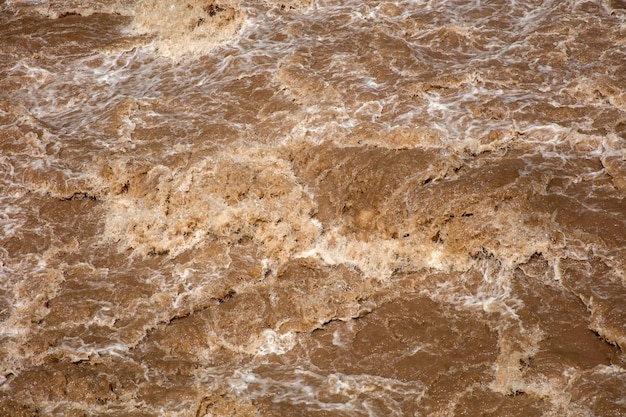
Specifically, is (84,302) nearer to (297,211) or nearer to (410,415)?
(297,211)

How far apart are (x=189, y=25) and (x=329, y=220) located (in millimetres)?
6012

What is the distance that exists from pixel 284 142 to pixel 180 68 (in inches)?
134

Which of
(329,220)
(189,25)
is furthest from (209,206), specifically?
(189,25)

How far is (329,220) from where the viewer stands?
8367mm

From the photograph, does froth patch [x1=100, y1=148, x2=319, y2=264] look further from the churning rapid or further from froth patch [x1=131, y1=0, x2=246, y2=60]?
froth patch [x1=131, y1=0, x2=246, y2=60]

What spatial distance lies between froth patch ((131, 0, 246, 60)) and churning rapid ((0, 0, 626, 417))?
89mm

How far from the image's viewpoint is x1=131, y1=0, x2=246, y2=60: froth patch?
38.6 feet

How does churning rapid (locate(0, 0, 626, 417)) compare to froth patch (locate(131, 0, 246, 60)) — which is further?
froth patch (locate(131, 0, 246, 60))

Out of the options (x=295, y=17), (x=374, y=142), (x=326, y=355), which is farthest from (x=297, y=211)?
(x=295, y=17)

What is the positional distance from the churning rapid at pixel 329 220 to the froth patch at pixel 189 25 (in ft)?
0.29

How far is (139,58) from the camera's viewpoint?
39.2 ft

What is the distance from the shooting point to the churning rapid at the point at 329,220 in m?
6.49

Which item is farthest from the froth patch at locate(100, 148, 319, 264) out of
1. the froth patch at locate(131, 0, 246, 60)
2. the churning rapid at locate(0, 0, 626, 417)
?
the froth patch at locate(131, 0, 246, 60)

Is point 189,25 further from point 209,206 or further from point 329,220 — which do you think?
point 329,220
